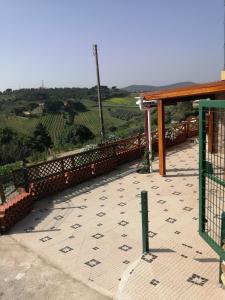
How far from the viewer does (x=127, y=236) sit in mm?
6359

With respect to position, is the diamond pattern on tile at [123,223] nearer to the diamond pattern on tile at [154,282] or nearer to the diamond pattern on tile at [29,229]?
the diamond pattern on tile at [29,229]

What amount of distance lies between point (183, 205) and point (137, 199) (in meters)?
1.26

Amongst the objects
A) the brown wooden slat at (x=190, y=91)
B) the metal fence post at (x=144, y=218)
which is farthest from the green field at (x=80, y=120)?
the metal fence post at (x=144, y=218)

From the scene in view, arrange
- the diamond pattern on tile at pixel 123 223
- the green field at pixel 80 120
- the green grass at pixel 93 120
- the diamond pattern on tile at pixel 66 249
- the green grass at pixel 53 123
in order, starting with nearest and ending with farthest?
the diamond pattern on tile at pixel 66 249 < the diamond pattern on tile at pixel 123 223 < the green field at pixel 80 120 < the green grass at pixel 53 123 < the green grass at pixel 93 120

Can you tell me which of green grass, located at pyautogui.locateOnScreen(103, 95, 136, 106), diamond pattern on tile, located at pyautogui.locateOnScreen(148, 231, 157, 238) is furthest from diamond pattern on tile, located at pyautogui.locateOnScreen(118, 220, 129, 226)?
green grass, located at pyautogui.locateOnScreen(103, 95, 136, 106)

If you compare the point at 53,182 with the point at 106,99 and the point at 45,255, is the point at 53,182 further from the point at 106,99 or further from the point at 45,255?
the point at 106,99

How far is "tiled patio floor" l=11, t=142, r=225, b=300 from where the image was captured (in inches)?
183

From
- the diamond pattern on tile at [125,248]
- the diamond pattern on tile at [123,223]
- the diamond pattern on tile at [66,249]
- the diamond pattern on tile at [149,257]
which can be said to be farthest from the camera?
the diamond pattern on tile at [123,223]

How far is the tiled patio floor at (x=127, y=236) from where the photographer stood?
4.64 meters

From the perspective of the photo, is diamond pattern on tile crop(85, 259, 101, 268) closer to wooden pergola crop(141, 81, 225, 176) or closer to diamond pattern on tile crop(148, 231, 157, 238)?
diamond pattern on tile crop(148, 231, 157, 238)

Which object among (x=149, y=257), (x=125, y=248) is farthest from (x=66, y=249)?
(x=149, y=257)

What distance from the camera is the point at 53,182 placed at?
9.20 metres

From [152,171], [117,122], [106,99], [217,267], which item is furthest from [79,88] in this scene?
[217,267]

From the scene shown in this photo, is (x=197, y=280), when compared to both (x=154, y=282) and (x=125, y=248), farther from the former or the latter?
(x=125, y=248)
